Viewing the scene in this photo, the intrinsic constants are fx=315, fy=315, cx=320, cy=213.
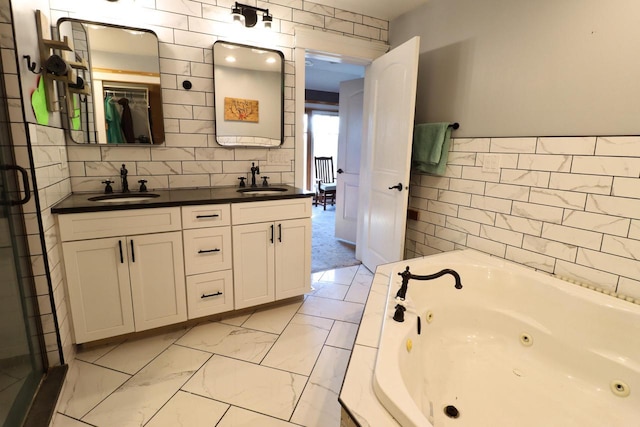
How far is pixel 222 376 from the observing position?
67.1 inches

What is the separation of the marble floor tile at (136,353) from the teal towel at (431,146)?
217 cm

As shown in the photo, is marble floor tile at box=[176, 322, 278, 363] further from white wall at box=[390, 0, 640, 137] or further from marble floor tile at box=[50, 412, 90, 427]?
white wall at box=[390, 0, 640, 137]

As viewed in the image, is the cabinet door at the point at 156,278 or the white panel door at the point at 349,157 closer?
the cabinet door at the point at 156,278

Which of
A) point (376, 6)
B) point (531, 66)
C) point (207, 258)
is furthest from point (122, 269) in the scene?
point (376, 6)

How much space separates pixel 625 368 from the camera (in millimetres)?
1415

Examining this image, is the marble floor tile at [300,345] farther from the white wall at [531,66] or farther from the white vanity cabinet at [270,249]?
the white wall at [531,66]

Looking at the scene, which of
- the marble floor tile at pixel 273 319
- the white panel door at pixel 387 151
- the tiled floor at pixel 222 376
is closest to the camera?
the tiled floor at pixel 222 376

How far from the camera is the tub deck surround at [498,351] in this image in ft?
3.95

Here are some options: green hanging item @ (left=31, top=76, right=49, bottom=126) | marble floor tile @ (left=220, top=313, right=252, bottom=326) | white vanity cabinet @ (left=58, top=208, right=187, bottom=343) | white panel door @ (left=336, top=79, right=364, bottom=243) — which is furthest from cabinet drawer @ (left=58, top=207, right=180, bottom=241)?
white panel door @ (left=336, top=79, right=364, bottom=243)

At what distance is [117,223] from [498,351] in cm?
224

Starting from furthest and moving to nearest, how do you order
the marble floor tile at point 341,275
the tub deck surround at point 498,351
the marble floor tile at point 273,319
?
the marble floor tile at point 341,275
the marble floor tile at point 273,319
the tub deck surround at point 498,351

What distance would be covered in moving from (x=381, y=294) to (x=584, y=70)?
155 centimetres

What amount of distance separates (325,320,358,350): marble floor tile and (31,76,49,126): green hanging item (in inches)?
78.4

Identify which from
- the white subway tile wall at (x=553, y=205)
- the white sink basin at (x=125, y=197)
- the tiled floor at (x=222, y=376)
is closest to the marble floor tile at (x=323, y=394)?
the tiled floor at (x=222, y=376)
